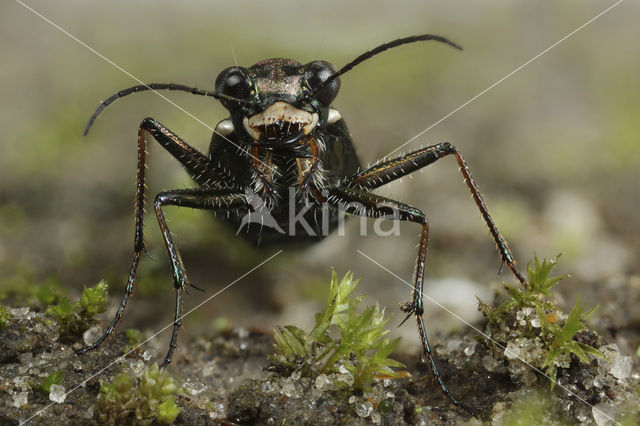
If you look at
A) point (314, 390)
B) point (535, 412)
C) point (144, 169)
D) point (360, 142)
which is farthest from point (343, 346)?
point (360, 142)

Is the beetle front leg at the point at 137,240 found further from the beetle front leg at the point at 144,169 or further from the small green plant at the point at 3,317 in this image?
the small green plant at the point at 3,317

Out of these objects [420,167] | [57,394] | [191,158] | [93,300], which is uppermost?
[420,167]

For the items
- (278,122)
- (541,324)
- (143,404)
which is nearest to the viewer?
(143,404)

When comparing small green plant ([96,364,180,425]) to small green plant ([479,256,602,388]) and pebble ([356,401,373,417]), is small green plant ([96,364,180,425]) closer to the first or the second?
pebble ([356,401,373,417])

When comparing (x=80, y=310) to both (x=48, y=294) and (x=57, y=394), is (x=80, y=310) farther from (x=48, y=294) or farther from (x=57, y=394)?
(x=57, y=394)

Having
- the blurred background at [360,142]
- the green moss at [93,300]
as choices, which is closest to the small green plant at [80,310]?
the green moss at [93,300]

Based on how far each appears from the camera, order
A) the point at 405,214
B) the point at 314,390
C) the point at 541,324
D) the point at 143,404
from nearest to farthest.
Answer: the point at 143,404 < the point at 314,390 < the point at 541,324 < the point at 405,214

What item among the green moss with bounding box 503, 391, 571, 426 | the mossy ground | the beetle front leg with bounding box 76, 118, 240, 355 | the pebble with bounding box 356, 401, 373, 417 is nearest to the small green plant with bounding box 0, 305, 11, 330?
the mossy ground
